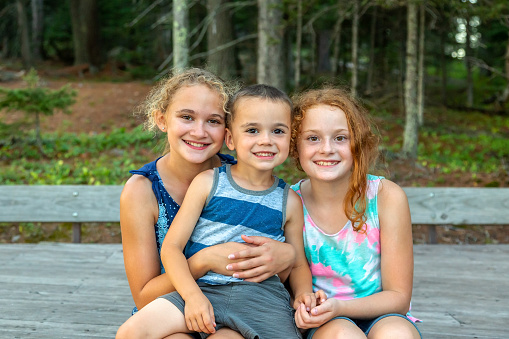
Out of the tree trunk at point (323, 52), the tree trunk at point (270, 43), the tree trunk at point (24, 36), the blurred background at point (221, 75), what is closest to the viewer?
the blurred background at point (221, 75)

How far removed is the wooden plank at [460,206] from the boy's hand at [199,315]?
2664 millimetres

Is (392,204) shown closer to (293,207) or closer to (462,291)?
(293,207)

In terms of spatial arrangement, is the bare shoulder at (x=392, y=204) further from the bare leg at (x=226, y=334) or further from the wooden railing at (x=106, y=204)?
the wooden railing at (x=106, y=204)

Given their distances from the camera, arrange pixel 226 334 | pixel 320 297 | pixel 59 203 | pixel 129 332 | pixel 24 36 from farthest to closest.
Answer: pixel 24 36
pixel 59 203
pixel 320 297
pixel 226 334
pixel 129 332

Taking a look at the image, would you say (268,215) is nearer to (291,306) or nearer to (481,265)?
(291,306)

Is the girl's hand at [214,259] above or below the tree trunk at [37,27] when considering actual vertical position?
below

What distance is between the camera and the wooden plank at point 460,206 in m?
4.09

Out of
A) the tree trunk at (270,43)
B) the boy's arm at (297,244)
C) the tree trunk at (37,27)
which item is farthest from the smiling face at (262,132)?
the tree trunk at (37,27)

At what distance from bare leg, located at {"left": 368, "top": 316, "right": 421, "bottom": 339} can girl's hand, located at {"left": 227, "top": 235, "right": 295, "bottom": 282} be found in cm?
42

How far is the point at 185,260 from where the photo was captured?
2.00m

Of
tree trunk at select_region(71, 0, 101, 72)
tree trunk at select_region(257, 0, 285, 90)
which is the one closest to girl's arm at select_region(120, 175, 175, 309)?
tree trunk at select_region(257, 0, 285, 90)

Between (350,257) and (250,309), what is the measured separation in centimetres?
51

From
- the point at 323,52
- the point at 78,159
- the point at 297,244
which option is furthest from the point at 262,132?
the point at 323,52

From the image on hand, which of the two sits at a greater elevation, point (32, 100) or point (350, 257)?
point (32, 100)
